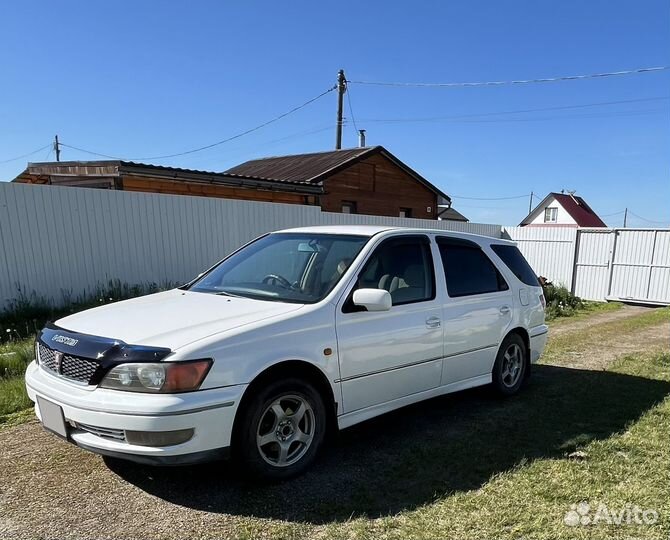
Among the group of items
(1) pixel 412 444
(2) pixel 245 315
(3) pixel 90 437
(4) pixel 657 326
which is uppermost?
(2) pixel 245 315

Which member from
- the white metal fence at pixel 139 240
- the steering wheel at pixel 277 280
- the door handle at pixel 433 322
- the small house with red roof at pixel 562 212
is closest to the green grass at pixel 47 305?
the white metal fence at pixel 139 240

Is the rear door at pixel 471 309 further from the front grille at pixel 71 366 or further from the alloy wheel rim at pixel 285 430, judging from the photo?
the front grille at pixel 71 366

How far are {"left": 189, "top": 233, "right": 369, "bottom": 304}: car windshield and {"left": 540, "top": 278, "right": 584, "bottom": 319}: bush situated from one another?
9087mm

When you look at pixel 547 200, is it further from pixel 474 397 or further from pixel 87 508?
pixel 87 508

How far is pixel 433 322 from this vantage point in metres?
4.30

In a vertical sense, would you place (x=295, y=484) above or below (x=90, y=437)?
below

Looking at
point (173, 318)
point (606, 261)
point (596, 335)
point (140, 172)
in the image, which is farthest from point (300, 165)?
point (173, 318)

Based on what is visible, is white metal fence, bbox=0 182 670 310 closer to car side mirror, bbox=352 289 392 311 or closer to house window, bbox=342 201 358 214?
house window, bbox=342 201 358 214

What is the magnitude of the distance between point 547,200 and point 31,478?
53.0 metres

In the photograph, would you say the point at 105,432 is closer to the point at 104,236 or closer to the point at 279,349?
the point at 279,349

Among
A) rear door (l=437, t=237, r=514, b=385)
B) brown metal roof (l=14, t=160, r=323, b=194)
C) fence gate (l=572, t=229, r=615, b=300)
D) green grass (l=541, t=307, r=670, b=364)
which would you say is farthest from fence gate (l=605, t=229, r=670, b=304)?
rear door (l=437, t=237, r=514, b=385)

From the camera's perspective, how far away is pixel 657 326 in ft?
34.5

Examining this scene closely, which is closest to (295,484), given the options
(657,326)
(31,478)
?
(31,478)

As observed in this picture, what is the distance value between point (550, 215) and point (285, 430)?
172 feet
